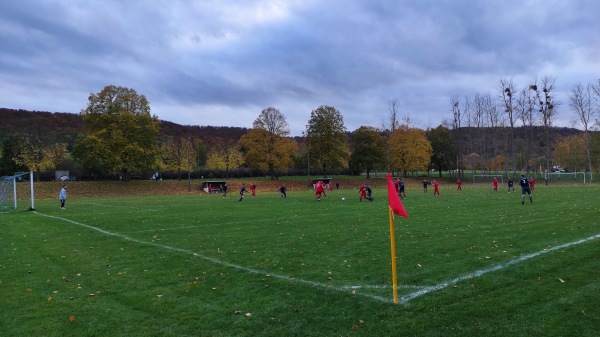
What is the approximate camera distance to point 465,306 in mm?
5973

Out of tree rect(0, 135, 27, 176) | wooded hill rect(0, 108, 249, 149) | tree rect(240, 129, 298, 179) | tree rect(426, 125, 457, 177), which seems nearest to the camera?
tree rect(0, 135, 27, 176)

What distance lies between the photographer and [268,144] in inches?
2901

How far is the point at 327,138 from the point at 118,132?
116 ft

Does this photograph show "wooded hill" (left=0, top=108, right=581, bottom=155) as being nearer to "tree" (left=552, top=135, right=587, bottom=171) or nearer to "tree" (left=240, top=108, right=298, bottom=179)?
"tree" (left=552, top=135, right=587, bottom=171)

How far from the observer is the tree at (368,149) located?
262 ft

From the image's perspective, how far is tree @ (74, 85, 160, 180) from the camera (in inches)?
2254

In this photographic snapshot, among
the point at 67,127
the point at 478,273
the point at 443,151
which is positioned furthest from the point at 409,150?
the point at 67,127

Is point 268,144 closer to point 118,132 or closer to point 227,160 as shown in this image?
point 227,160

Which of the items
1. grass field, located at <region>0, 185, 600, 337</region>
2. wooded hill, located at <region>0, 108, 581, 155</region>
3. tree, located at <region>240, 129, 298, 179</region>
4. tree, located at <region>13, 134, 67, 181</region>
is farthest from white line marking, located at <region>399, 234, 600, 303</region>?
wooded hill, located at <region>0, 108, 581, 155</region>

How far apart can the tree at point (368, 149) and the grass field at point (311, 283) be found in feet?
216

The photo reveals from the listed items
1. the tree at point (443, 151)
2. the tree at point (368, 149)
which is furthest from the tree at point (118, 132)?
the tree at point (443, 151)

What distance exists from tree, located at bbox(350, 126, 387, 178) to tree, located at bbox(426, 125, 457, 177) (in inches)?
603

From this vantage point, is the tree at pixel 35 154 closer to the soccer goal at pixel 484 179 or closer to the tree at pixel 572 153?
the soccer goal at pixel 484 179

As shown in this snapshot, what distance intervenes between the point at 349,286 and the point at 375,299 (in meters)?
0.83
